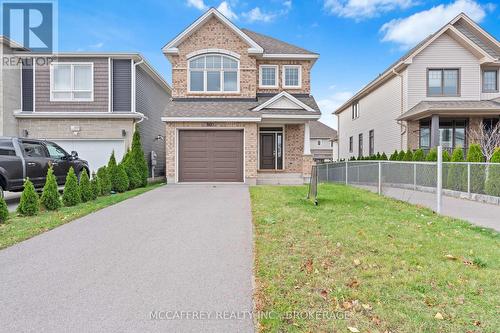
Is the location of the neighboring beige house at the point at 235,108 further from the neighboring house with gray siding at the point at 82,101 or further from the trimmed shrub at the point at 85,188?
the trimmed shrub at the point at 85,188

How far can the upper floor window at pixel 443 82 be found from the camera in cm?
1862

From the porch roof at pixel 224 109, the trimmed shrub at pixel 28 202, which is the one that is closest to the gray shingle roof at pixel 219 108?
the porch roof at pixel 224 109

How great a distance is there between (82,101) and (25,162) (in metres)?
7.40

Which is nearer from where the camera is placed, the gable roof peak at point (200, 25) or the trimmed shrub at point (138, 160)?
the trimmed shrub at point (138, 160)

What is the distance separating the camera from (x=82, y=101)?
642 inches

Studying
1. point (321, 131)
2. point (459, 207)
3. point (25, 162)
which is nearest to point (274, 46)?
point (459, 207)

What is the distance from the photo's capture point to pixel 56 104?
16.3 m

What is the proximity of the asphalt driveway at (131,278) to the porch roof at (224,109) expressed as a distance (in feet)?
28.8

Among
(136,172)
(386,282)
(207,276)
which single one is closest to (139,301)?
(207,276)

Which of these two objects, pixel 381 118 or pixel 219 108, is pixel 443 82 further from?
pixel 219 108

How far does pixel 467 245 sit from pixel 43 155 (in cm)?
1184

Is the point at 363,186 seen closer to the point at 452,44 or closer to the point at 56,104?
the point at 452,44

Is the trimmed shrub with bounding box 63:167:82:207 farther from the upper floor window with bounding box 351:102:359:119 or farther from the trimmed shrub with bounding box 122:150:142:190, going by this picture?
the upper floor window with bounding box 351:102:359:119

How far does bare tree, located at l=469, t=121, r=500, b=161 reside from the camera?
16.7 meters
